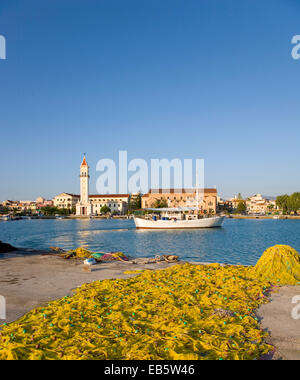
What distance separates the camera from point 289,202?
321 feet

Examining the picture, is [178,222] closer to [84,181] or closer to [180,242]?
[180,242]

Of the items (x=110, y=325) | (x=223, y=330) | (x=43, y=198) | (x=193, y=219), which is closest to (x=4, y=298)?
(x=110, y=325)

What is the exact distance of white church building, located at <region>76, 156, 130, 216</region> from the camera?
12319 centimetres

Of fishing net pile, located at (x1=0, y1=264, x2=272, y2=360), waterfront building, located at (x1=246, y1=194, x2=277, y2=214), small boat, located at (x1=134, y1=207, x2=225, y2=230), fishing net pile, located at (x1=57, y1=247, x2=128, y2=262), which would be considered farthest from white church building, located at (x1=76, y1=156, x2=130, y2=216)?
fishing net pile, located at (x1=0, y1=264, x2=272, y2=360)

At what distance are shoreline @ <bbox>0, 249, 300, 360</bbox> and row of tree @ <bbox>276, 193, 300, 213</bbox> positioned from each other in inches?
3897

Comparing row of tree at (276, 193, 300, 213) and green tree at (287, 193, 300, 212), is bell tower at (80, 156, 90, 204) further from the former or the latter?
green tree at (287, 193, 300, 212)

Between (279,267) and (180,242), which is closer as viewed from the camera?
(279,267)

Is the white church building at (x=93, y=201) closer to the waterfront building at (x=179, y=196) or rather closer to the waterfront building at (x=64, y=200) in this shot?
the waterfront building at (x=64, y=200)

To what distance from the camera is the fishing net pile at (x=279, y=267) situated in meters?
7.11

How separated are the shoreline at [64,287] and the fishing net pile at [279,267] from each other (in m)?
0.55

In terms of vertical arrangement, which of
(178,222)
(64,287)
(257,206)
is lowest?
(178,222)

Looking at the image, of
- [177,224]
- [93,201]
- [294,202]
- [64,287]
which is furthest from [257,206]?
[64,287]

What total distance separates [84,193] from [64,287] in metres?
122
